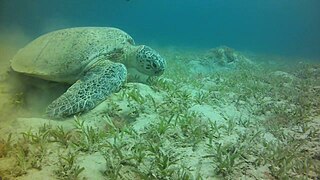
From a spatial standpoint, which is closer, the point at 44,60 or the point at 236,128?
the point at 236,128

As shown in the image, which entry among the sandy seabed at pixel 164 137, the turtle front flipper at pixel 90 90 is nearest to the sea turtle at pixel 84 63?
the turtle front flipper at pixel 90 90

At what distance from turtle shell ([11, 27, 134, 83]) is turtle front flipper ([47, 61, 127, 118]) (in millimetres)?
241

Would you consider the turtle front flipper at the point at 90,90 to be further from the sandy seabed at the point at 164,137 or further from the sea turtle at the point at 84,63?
the sandy seabed at the point at 164,137

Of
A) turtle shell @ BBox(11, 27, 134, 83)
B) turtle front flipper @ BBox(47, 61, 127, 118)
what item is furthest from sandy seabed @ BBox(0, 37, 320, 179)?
turtle shell @ BBox(11, 27, 134, 83)

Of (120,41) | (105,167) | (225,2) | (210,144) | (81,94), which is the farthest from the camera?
(225,2)

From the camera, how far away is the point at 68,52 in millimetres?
5000

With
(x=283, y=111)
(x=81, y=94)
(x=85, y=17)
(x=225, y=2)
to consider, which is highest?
(x=225, y=2)

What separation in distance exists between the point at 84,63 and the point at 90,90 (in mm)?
850

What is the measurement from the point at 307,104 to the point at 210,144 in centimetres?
271

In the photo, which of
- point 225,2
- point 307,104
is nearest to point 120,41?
point 307,104

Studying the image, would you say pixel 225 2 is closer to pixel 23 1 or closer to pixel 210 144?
pixel 23 1

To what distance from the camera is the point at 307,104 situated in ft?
16.1

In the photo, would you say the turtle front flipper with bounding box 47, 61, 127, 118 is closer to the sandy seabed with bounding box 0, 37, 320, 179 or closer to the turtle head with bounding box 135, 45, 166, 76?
the sandy seabed with bounding box 0, 37, 320, 179

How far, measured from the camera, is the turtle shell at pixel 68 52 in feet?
16.0
